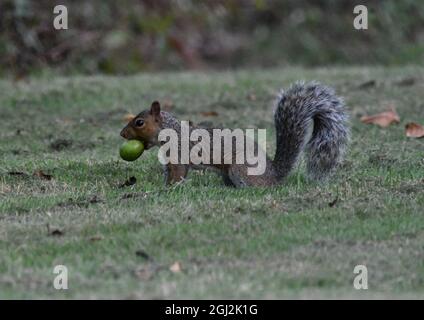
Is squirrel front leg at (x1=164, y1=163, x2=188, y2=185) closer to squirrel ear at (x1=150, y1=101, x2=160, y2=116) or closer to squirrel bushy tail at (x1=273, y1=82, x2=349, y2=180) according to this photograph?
squirrel ear at (x1=150, y1=101, x2=160, y2=116)

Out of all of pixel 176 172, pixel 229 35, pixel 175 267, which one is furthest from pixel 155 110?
pixel 229 35

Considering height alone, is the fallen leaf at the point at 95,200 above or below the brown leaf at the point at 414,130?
below

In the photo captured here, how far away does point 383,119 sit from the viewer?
10008 millimetres

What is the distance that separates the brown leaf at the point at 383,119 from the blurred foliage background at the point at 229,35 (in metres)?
6.35

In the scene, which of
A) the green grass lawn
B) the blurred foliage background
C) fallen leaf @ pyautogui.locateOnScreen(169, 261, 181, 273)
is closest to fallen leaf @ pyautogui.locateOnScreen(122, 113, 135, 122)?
the green grass lawn

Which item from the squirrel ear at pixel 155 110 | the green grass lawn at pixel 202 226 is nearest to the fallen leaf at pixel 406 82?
the green grass lawn at pixel 202 226

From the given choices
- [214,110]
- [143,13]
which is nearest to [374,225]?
[214,110]

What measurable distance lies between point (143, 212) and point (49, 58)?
372 inches

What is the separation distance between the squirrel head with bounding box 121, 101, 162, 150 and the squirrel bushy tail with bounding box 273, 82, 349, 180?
87 cm

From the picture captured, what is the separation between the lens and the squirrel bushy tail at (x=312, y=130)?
7367 mm

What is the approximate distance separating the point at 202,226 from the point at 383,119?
4.18 metres

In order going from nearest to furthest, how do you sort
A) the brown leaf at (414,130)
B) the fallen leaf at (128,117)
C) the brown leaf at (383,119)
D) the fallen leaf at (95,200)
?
the fallen leaf at (95,200)
the brown leaf at (414,130)
the brown leaf at (383,119)
the fallen leaf at (128,117)

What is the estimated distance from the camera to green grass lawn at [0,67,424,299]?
212 inches

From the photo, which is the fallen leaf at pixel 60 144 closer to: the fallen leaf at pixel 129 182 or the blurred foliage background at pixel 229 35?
the fallen leaf at pixel 129 182
